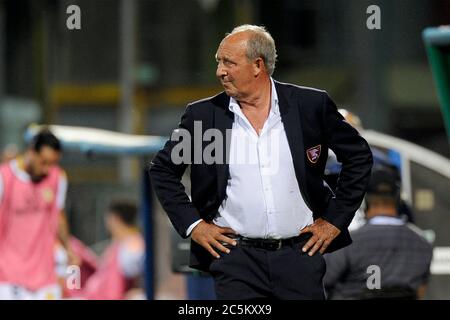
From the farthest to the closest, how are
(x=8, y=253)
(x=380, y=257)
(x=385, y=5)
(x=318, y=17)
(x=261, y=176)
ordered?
(x=318, y=17) → (x=385, y=5) → (x=8, y=253) → (x=380, y=257) → (x=261, y=176)

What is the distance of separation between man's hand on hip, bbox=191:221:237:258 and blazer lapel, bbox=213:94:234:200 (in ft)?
0.35

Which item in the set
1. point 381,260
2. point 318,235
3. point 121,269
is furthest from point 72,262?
point 318,235

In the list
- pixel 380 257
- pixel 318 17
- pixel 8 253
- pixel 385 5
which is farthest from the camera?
pixel 318 17

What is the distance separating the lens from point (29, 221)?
32.5 ft

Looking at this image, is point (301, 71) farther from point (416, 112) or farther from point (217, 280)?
point (217, 280)

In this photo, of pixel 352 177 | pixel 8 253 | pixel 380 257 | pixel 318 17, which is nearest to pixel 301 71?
pixel 318 17

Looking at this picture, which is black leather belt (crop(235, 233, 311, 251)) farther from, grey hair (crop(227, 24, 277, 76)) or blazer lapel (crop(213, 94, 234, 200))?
grey hair (crop(227, 24, 277, 76))

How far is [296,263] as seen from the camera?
4.65 meters

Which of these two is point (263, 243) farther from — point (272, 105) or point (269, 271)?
point (272, 105)

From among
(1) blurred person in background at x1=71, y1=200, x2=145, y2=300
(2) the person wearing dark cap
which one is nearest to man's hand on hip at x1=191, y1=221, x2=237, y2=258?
(2) the person wearing dark cap

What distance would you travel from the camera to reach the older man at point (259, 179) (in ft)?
15.1

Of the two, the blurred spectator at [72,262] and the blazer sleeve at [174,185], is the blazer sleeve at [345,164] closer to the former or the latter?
the blazer sleeve at [174,185]

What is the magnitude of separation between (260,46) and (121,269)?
20.6 ft
